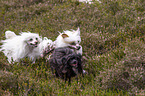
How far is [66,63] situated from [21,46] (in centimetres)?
205

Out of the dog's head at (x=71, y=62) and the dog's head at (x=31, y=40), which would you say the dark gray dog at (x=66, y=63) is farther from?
the dog's head at (x=31, y=40)

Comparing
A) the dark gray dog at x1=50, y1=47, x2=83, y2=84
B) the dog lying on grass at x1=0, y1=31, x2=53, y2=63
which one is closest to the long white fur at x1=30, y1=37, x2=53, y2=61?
the dog lying on grass at x1=0, y1=31, x2=53, y2=63

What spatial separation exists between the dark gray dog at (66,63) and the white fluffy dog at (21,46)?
129 cm

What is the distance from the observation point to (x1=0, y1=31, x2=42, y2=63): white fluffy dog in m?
6.48

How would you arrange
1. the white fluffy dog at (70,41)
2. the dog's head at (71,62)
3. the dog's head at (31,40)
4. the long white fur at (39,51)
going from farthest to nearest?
the long white fur at (39,51)
the dog's head at (31,40)
the white fluffy dog at (70,41)
the dog's head at (71,62)

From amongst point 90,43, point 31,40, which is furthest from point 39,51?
point 90,43

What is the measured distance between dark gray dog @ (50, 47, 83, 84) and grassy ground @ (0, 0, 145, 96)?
0.78ft

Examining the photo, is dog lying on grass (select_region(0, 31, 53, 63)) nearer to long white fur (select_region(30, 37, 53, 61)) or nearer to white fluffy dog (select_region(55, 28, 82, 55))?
long white fur (select_region(30, 37, 53, 61))

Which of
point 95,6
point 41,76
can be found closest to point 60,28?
point 95,6

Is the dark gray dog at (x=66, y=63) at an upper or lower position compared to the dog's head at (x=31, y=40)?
lower

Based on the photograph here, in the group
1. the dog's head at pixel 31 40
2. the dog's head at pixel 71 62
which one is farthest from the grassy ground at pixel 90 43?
the dog's head at pixel 31 40

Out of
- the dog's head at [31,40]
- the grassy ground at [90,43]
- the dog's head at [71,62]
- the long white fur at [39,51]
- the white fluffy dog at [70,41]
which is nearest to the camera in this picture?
the grassy ground at [90,43]

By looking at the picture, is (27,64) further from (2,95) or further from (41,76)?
(2,95)

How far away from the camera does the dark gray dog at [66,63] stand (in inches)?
209
